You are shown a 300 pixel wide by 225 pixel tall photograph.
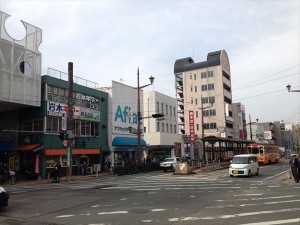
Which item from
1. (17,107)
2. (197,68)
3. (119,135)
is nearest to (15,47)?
(17,107)

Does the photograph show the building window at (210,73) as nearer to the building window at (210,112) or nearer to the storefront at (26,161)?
the building window at (210,112)

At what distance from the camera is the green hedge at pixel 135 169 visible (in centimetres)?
3522

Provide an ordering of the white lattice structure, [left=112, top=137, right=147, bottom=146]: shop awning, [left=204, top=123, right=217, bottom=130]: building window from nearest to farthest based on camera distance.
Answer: the white lattice structure
[left=112, top=137, right=147, bottom=146]: shop awning
[left=204, top=123, right=217, bottom=130]: building window

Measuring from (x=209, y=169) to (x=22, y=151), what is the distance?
65.8 feet

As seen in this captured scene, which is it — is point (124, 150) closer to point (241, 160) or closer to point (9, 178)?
point (9, 178)

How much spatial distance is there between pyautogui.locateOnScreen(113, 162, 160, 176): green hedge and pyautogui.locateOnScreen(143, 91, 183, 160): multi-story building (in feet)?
50.8

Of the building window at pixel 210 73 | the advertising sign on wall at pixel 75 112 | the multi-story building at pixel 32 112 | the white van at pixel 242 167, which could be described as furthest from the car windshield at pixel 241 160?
the building window at pixel 210 73

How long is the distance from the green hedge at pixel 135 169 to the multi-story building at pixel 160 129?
1547cm

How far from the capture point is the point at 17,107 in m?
33.8

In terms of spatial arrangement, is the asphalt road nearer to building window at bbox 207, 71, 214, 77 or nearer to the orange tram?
the orange tram

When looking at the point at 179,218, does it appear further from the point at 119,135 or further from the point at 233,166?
the point at 119,135

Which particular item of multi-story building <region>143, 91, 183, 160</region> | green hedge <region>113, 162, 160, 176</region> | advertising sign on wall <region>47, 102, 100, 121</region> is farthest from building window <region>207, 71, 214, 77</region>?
advertising sign on wall <region>47, 102, 100, 121</region>

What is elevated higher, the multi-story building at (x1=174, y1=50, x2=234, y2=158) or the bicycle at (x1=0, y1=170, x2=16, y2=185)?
the multi-story building at (x1=174, y1=50, x2=234, y2=158)

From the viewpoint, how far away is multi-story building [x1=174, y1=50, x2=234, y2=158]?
8994 cm
